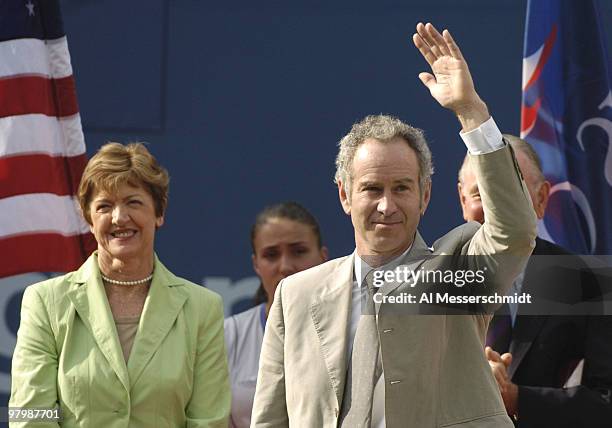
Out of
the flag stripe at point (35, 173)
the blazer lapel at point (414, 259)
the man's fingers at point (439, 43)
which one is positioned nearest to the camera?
the man's fingers at point (439, 43)

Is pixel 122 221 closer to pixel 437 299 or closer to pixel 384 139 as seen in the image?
pixel 384 139

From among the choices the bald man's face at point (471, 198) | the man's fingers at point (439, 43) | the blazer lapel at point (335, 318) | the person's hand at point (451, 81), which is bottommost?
the blazer lapel at point (335, 318)

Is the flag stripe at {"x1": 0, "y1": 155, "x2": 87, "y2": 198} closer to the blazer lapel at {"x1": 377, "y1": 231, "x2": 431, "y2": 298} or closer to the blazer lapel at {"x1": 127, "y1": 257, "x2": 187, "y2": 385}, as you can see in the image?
the blazer lapel at {"x1": 127, "y1": 257, "x2": 187, "y2": 385}

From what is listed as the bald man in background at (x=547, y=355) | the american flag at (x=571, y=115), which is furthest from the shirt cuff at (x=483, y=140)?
the american flag at (x=571, y=115)

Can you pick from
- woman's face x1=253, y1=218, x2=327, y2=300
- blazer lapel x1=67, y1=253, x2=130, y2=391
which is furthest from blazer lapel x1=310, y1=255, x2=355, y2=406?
woman's face x1=253, y1=218, x2=327, y2=300

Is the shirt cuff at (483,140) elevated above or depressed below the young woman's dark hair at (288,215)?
above

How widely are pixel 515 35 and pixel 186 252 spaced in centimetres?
153

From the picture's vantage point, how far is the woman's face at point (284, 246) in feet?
13.3

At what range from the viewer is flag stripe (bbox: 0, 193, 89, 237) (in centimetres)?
414

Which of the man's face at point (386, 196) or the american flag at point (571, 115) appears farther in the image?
the american flag at point (571, 115)

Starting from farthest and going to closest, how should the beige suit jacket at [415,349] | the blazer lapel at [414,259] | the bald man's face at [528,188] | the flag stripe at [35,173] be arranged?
the flag stripe at [35,173]
the bald man's face at [528,188]
the blazer lapel at [414,259]
the beige suit jacket at [415,349]

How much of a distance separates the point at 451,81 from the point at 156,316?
1.29 meters

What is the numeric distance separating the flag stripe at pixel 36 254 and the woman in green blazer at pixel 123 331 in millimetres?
693

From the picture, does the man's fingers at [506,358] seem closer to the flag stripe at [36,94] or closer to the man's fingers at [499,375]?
the man's fingers at [499,375]
